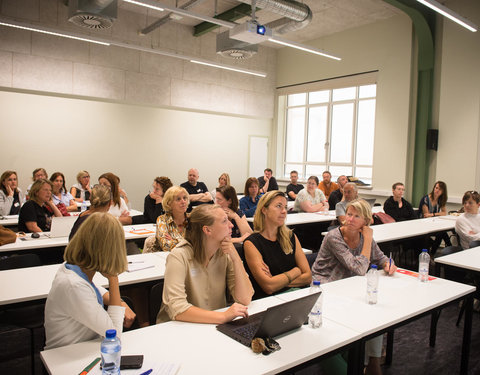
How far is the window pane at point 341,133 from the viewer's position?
32.1 feet

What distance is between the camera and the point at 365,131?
9.45 m

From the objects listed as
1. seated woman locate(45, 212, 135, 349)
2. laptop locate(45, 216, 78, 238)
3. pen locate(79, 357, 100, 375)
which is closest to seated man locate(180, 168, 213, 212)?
laptop locate(45, 216, 78, 238)

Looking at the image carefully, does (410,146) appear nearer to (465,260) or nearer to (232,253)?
(465,260)

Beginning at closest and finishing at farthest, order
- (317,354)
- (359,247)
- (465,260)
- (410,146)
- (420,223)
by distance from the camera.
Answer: (317,354) → (359,247) → (465,260) → (420,223) → (410,146)

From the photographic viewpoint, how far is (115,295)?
2.04 m

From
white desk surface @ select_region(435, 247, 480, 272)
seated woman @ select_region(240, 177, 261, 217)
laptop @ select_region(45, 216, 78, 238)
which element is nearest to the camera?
white desk surface @ select_region(435, 247, 480, 272)

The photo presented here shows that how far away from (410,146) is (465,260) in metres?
5.18

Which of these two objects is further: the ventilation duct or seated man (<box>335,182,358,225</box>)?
the ventilation duct

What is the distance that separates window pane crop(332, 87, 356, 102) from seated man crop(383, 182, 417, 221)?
12.8ft

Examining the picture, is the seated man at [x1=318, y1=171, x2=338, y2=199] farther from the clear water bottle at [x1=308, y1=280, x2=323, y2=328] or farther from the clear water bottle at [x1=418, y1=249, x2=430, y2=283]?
the clear water bottle at [x1=308, y1=280, x2=323, y2=328]

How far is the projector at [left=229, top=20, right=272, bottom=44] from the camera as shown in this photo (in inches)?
223

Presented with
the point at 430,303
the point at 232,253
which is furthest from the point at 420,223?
the point at 232,253

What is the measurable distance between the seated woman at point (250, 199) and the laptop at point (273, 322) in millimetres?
3850

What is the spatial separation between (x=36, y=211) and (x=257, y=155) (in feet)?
24.5
